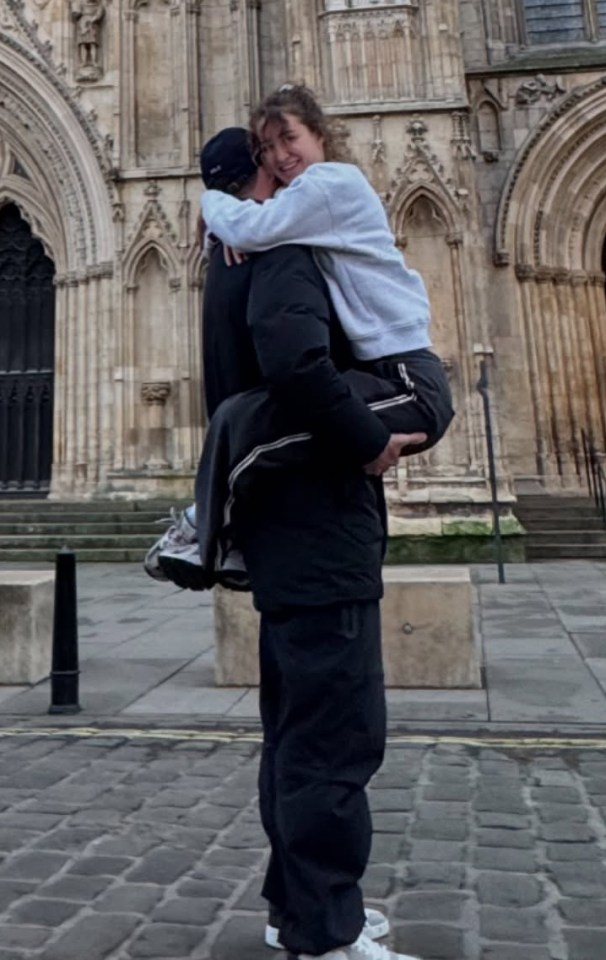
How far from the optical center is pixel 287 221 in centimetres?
186

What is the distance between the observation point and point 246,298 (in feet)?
6.53

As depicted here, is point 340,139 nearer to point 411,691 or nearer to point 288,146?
point 288,146

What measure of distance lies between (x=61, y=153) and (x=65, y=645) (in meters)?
14.1

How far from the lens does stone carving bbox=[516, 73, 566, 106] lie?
15828 mm

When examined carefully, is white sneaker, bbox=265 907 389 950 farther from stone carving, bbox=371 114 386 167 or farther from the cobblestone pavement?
stone carving, bbox=371 114 386 167

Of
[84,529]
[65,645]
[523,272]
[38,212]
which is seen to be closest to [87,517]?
[84,529]

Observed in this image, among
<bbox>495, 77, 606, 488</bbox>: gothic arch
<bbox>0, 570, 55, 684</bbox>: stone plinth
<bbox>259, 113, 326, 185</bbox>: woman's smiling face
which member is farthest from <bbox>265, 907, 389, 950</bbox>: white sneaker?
<bbox>495, 77, 606, 488</bbox>: gothic arch

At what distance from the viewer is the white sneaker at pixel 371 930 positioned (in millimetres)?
2127

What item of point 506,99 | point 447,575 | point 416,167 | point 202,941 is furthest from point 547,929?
point 506,99

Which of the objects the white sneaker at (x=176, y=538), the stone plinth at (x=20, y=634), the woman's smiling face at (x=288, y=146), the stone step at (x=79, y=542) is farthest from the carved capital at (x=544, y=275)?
the white sneaker at (x=176, y=538)

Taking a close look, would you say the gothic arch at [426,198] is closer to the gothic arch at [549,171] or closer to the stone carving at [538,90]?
the gothic arch at [549,171]

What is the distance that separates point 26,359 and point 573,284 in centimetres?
1163

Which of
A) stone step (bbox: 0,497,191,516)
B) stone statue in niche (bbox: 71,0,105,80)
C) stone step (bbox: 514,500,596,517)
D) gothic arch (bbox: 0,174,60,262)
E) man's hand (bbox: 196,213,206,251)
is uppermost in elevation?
stone statue in niche (bbox: 71,0,105,80)

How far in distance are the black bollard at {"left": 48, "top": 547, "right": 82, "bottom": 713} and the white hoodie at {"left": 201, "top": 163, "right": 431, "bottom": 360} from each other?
343 centimetres
